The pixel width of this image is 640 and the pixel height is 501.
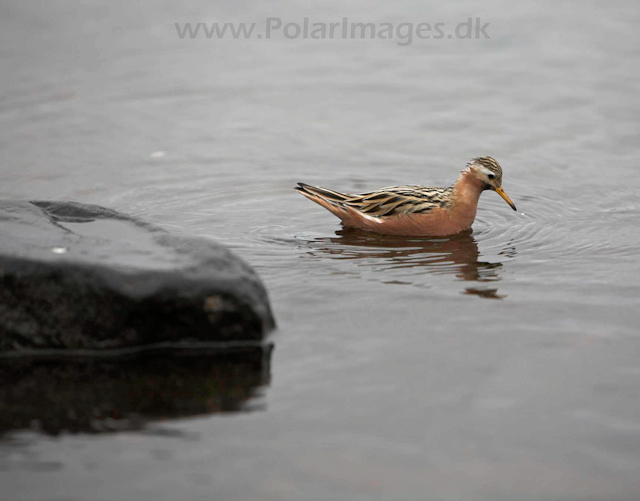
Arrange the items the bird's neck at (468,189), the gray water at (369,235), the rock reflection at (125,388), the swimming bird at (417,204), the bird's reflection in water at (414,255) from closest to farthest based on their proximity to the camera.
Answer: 1. the gray water at (369,235)
2. the rock reflection at (125,388)
3. the bird's reflection in water at (414,255)
4. the swimming bird at (417,204)
5. the bird's neck at (468,189)

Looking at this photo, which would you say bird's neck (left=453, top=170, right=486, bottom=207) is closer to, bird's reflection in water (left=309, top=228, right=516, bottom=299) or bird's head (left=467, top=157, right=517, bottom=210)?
bird's head (left=467, top=157, right=517, bottom=210)

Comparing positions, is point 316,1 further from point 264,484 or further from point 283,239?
point 264,484

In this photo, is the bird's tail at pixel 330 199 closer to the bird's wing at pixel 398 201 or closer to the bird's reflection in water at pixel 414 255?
the bird's wing at pixel 398 201

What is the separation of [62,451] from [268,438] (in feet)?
4.26

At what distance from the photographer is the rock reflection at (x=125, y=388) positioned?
5.81 metres

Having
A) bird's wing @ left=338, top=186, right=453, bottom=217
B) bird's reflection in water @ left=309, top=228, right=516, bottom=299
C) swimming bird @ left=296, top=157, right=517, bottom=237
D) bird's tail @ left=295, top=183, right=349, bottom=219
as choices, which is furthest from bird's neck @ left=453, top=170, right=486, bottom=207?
bird's tail @ left=295, top=183, right=349, bottom=219

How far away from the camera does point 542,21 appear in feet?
60.2

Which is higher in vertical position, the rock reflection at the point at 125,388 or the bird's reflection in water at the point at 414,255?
the bird's reflection in water at the point at 414,255

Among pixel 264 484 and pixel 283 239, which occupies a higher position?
pixel 283 239

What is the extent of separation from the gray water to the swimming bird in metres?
0.25

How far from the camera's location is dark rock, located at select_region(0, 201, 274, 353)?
21.1 feet

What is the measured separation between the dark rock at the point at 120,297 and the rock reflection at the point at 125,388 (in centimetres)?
16

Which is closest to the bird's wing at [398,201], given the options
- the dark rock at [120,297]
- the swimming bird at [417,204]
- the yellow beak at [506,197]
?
the swimming bird at [417,204]

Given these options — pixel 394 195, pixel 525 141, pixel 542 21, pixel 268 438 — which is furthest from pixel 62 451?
pixel 542 21
